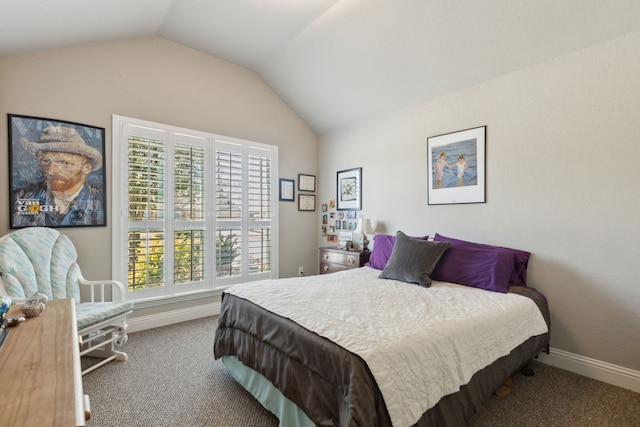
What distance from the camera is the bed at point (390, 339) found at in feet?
4.09

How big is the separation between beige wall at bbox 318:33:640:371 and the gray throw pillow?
21.8 inches

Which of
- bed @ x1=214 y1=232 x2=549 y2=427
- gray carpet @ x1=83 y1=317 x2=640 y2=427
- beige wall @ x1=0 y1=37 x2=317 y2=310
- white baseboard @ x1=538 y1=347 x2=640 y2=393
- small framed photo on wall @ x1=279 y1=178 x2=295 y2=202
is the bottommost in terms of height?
gray carpet @ x1=83 y1=317 x2=640 y2=427

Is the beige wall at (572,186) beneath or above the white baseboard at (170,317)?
above

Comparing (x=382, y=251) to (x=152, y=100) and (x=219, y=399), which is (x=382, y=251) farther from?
Answer: (x=152, y=100)

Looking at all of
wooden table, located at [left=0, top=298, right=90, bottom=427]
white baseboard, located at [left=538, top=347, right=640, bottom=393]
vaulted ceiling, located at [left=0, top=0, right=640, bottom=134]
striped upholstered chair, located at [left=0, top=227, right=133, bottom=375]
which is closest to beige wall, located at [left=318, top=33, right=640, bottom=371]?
white baseboard, located at [left=538, top=347, right=640, bottom=393]

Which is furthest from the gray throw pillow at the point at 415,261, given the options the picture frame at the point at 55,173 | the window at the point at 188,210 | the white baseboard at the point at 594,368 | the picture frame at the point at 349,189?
the picture frame at the point at 55,173

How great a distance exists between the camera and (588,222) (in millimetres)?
2236

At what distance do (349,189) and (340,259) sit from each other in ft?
3.32

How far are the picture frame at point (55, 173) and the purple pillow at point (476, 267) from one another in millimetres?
3251

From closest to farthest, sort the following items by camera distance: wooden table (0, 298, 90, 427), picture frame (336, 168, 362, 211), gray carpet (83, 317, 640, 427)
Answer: wooden table (0, 298, 90, 427) < gray carpet (83, 317, 640, 427) < picture frame (336, 168, 362, 211)

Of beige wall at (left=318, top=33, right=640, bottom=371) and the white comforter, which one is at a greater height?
beige wall at (left=318, top=33, right=640, bottom=371)

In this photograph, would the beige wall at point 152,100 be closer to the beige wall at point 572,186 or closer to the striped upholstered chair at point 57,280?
the striped upholstered chair at point 57,280

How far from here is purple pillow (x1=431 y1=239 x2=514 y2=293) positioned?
231cm

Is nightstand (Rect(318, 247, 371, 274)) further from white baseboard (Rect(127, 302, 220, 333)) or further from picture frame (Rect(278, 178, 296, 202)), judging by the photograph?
white baseboard (Rect(127, 302, 220, 333))
